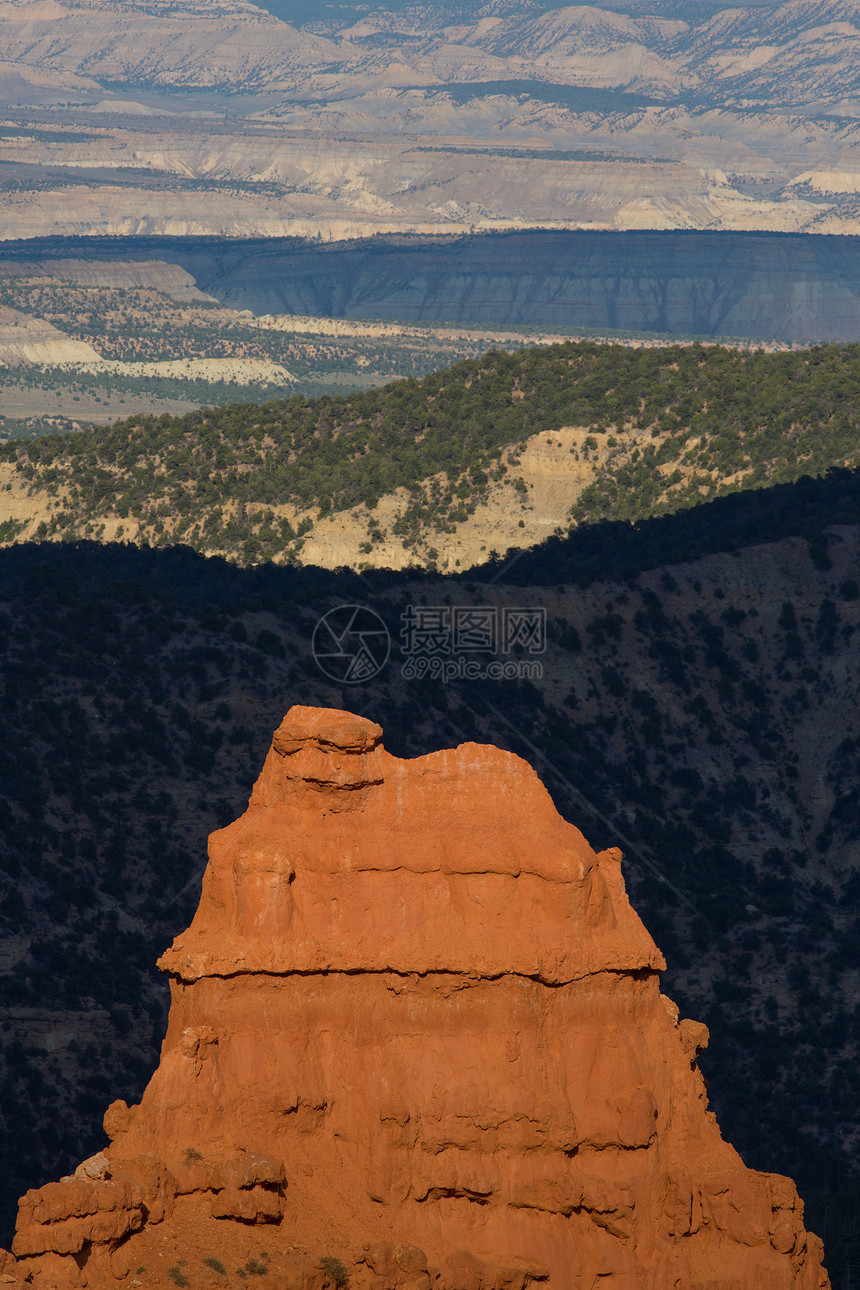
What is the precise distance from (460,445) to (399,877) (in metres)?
107

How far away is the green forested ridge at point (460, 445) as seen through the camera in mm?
118812

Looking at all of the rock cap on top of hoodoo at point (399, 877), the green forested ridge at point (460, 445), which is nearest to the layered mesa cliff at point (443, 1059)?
the rock cap on top of hoodoo at point (399, 877)

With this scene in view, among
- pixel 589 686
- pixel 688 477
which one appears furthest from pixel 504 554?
pixel 589 686

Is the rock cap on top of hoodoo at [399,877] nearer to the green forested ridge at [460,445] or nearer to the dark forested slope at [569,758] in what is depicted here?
the dark forested slope at [569,758]

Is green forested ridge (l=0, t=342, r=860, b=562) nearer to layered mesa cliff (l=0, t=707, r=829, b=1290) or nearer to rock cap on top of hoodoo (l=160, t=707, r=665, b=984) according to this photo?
rock cap on top of hoodoo (l=160, t=707, r=665, b=984)

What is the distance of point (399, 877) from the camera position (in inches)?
990

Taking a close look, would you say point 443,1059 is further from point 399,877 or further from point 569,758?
point 569,758

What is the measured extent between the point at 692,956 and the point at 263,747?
19100mm

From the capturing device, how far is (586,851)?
83.0ft

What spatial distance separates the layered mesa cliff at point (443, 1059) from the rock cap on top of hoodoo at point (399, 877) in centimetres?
3

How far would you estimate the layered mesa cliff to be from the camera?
24344 mm

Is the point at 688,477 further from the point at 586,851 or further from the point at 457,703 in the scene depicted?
Result: the point at 586,851

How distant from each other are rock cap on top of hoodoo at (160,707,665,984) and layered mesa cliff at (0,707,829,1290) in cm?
3

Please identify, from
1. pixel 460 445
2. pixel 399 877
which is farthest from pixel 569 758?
pixel 460 445
